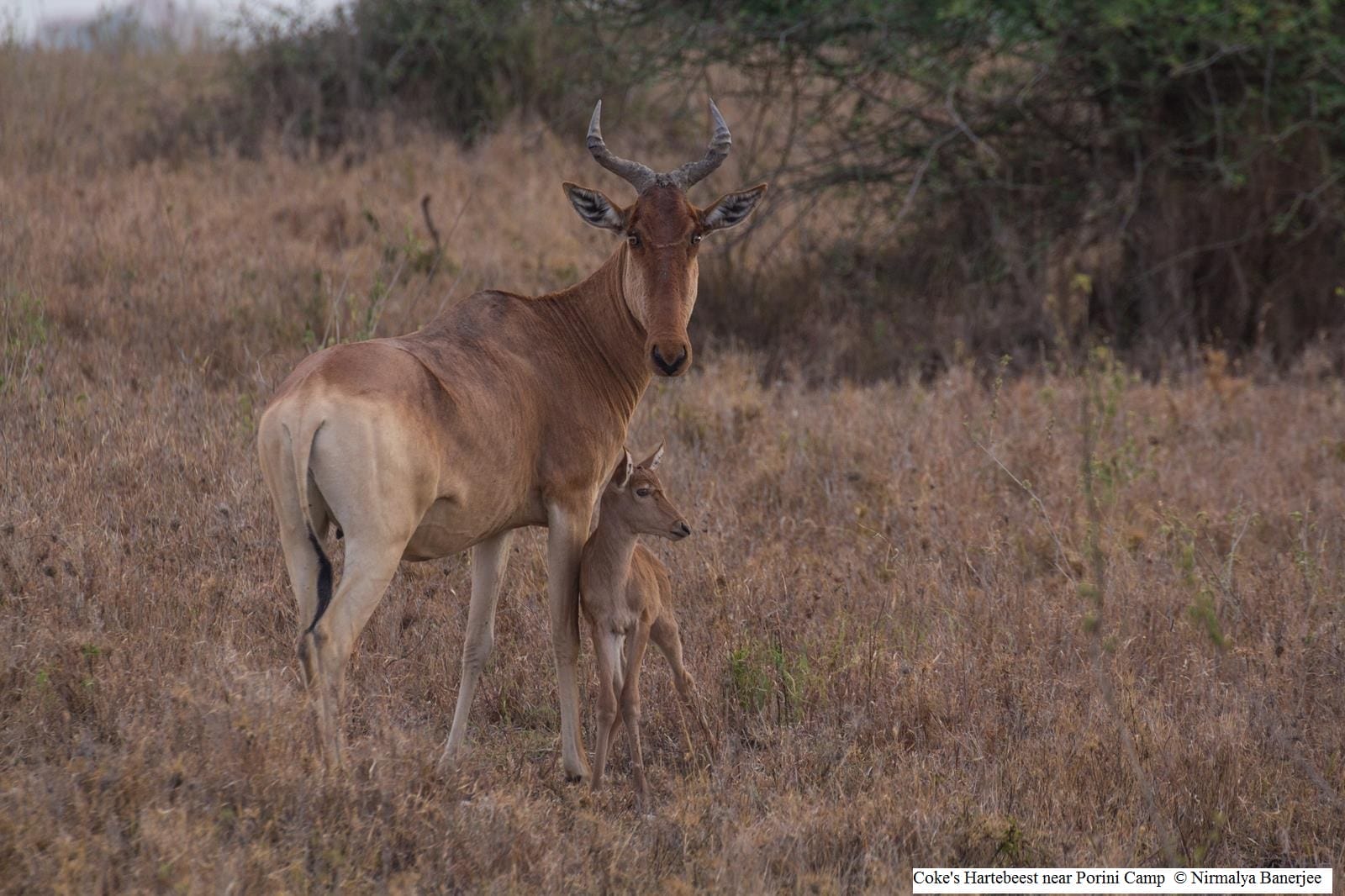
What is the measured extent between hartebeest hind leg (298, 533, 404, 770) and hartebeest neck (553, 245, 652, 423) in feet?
5.52

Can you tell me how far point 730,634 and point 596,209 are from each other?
6.67ft

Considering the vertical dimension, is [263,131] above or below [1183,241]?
above

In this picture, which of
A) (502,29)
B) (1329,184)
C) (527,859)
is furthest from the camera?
(502,29)

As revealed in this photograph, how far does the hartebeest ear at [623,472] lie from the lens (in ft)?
20.0

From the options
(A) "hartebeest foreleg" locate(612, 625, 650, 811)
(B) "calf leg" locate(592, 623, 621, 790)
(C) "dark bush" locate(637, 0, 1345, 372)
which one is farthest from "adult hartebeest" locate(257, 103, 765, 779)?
(C) "dark bush" locate(637, 0, 1345, 372)

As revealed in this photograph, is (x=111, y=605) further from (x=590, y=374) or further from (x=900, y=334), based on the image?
(x=900, y=334)

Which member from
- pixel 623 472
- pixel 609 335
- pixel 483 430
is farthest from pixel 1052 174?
pixel 483 430

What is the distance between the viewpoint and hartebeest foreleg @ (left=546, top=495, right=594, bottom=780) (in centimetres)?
581

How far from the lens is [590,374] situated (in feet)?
20.5

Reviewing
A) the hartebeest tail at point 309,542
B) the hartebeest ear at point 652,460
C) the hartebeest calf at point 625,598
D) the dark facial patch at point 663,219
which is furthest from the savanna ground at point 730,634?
the dark facial patch at point 663,219

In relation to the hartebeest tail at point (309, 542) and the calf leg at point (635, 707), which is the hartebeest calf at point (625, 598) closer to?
the calf leg at point (635, 707)

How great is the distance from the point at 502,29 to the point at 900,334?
5810 mm

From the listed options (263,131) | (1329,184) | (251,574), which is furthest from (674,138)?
(251,574)
